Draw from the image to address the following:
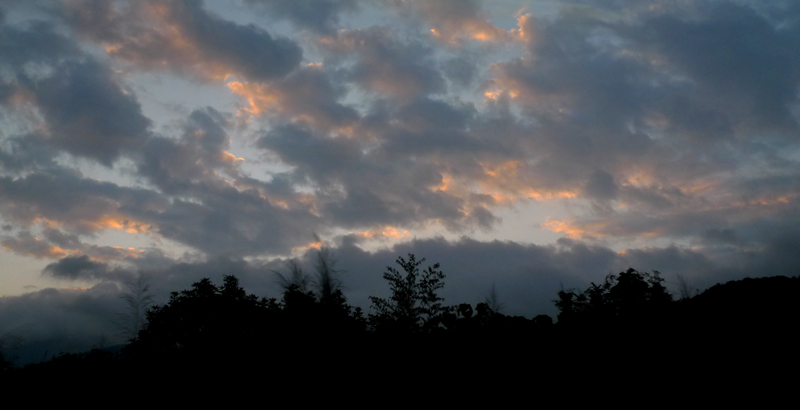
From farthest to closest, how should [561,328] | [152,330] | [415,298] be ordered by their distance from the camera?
[152,330]
[415,298]
[561,328]

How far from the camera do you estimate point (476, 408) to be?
358 inches

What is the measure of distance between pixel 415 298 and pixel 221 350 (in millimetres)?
11237

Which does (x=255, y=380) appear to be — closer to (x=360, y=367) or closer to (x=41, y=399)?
(x=360, y=367)

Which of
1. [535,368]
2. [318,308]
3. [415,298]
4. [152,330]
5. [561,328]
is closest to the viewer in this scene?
[535,368]

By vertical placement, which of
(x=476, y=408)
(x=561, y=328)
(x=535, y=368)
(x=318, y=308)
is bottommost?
(x=476, y=408)

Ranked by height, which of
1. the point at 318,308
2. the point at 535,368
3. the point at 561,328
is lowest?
the point at 535,368

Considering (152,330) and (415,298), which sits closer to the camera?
(415,298)

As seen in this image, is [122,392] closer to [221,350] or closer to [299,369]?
[221,350]

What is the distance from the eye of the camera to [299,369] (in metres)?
10.5

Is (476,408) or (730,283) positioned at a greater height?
(730,283)

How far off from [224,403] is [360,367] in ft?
10.3

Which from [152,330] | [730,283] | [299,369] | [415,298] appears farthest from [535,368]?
[152,330]

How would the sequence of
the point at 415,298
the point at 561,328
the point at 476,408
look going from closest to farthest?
1. the point at 476,408
2. the point at 561,328
3. the point at 415,298

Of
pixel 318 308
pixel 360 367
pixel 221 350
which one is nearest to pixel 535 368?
pixel 360 367
